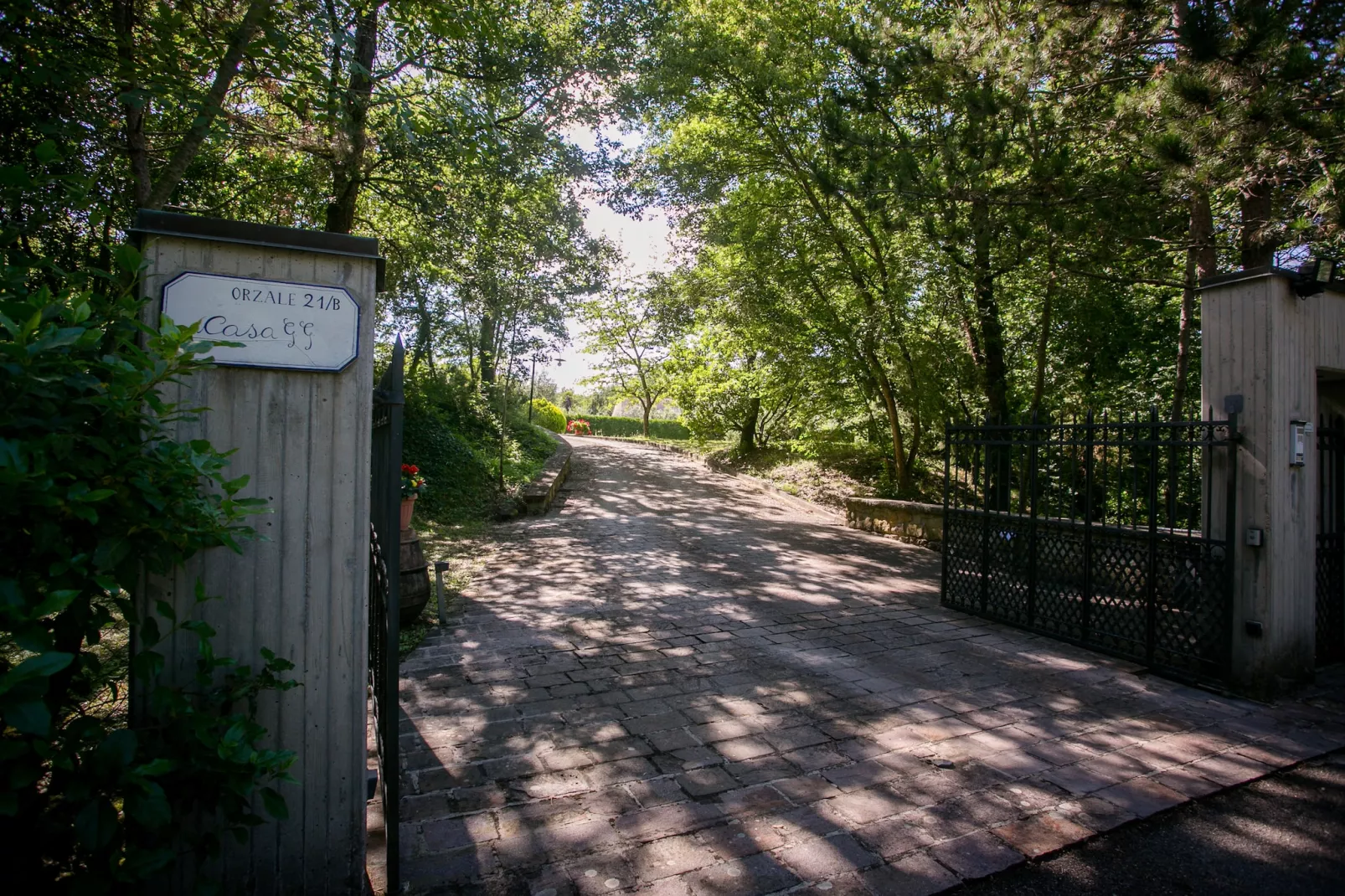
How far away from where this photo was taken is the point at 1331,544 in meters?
5.11

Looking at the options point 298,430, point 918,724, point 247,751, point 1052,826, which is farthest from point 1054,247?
point 247,751

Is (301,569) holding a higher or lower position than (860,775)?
higher

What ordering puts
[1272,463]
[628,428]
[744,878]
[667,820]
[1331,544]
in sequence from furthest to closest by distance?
1. [628,428]
2. [1331,544]
3. [1272,463]
4. [667,820]
5. [744,878]

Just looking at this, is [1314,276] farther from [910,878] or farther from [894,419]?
[894,419]

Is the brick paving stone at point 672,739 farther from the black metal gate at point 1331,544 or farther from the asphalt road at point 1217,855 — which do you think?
the black metal gate at point 1331,544

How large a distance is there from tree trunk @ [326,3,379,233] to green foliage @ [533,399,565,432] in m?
14.8

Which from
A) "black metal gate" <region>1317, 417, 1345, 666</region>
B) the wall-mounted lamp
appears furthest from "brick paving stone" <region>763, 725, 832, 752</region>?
the wall-mounted lamp

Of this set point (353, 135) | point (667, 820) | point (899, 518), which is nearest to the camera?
point (667, 820)

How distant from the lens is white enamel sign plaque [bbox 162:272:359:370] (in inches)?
83.9

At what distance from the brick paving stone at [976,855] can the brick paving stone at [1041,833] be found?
0.05 meters

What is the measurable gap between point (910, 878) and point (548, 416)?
26.2m

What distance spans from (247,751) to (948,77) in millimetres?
7341

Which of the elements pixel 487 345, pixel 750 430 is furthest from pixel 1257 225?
pixel 750 430

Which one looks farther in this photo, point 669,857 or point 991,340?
point 991,340
